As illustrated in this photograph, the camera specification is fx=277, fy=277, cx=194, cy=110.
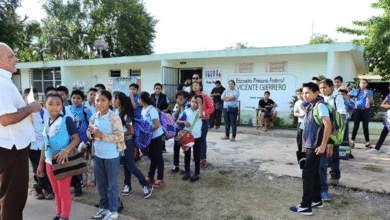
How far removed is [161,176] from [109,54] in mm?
23756

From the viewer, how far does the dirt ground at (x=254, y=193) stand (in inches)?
133

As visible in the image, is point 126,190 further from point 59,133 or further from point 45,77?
point 45,77

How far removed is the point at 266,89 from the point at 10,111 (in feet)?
30.8

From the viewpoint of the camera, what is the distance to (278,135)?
8.86 meters

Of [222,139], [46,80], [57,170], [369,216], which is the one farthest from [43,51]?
[369,216]

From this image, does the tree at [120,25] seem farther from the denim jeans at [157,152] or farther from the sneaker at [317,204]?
the sneaker at [317,204]

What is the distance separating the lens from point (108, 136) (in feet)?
10.0

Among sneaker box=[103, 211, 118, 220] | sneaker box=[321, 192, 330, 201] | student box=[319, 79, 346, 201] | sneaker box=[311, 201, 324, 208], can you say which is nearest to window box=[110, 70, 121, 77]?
student box=[319, 79, 346, 201]

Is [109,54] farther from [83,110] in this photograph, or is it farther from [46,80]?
[83,110]

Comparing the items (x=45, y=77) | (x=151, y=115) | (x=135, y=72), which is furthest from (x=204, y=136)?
(x=45, y=77)

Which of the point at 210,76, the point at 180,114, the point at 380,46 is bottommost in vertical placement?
the point at 180,114

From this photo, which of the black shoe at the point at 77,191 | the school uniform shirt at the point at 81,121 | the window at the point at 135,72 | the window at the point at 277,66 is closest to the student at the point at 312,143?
the black shoe at the point at 77,191

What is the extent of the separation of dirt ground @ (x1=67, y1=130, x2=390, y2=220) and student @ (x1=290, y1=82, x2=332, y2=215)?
0.63ft

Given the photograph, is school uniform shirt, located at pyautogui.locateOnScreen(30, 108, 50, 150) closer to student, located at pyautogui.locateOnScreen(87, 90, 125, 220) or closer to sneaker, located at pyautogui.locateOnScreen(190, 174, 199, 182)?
student, located at pyautogui.locateOnScreen(87, 90, 125, 220)
